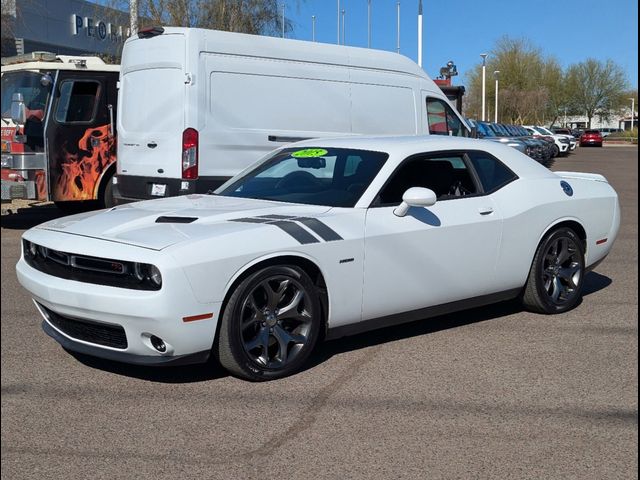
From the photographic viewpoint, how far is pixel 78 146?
11.6 meters

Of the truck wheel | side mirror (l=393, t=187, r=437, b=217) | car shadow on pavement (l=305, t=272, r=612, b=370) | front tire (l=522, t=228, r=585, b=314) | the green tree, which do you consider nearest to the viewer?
side mirror (l=393, t=187, r=437, b=217)

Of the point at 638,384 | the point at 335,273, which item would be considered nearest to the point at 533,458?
the point at 638,384

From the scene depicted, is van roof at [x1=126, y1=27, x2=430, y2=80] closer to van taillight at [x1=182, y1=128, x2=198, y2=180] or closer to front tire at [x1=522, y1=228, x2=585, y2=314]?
van taillight at [x1=182, y1=128, x2=198, y2=180]

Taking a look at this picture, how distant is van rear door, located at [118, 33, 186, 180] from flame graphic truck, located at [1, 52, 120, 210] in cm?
151

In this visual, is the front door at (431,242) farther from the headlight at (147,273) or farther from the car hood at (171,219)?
the headlight at (147,273)

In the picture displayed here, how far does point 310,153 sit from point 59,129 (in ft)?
22.1

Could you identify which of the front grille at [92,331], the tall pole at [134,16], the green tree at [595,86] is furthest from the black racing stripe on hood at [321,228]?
the green tree at [595,86]

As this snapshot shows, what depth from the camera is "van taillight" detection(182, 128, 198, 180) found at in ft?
30.0

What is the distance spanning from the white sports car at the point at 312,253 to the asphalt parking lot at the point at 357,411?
0.76 feet

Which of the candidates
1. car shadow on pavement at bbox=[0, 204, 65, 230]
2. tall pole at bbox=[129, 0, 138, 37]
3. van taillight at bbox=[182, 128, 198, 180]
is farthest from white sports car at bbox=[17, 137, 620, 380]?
tall pole at bbox=[129, 0, 138, 37]

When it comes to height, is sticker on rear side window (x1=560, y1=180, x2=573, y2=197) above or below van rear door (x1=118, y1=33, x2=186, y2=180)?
below

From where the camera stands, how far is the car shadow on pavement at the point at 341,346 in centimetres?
463

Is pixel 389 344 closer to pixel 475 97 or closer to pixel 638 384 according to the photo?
pixel 638 384

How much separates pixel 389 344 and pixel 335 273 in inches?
34.0
